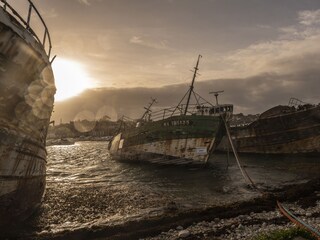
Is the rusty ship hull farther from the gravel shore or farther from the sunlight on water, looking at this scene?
the gravel shore

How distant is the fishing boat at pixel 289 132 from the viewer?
29688mm

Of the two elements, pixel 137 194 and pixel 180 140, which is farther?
pixel 180 140

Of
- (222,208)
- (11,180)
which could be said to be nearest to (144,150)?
(222,208)

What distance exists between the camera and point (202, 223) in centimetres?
908

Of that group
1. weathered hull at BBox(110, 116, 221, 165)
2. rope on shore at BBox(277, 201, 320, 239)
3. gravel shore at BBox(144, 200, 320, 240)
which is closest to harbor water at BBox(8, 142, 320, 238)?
weathered hull at BBox(110, 116, 221, 165)

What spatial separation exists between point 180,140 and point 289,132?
14962 mm

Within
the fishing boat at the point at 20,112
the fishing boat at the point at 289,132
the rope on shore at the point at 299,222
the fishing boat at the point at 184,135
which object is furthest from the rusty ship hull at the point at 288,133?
the fishing boat at the point at 20,112

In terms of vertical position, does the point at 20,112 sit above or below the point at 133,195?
above

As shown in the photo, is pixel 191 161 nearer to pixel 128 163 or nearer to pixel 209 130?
pixel 209 130

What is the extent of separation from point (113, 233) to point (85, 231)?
0.91 m

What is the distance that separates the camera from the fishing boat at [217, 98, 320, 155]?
2969cm

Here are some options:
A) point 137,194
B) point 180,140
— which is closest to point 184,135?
point 180,140

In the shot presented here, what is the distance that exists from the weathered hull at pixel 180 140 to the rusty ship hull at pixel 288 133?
505 inches

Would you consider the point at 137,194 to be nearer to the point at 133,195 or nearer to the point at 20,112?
the point at 133,195
